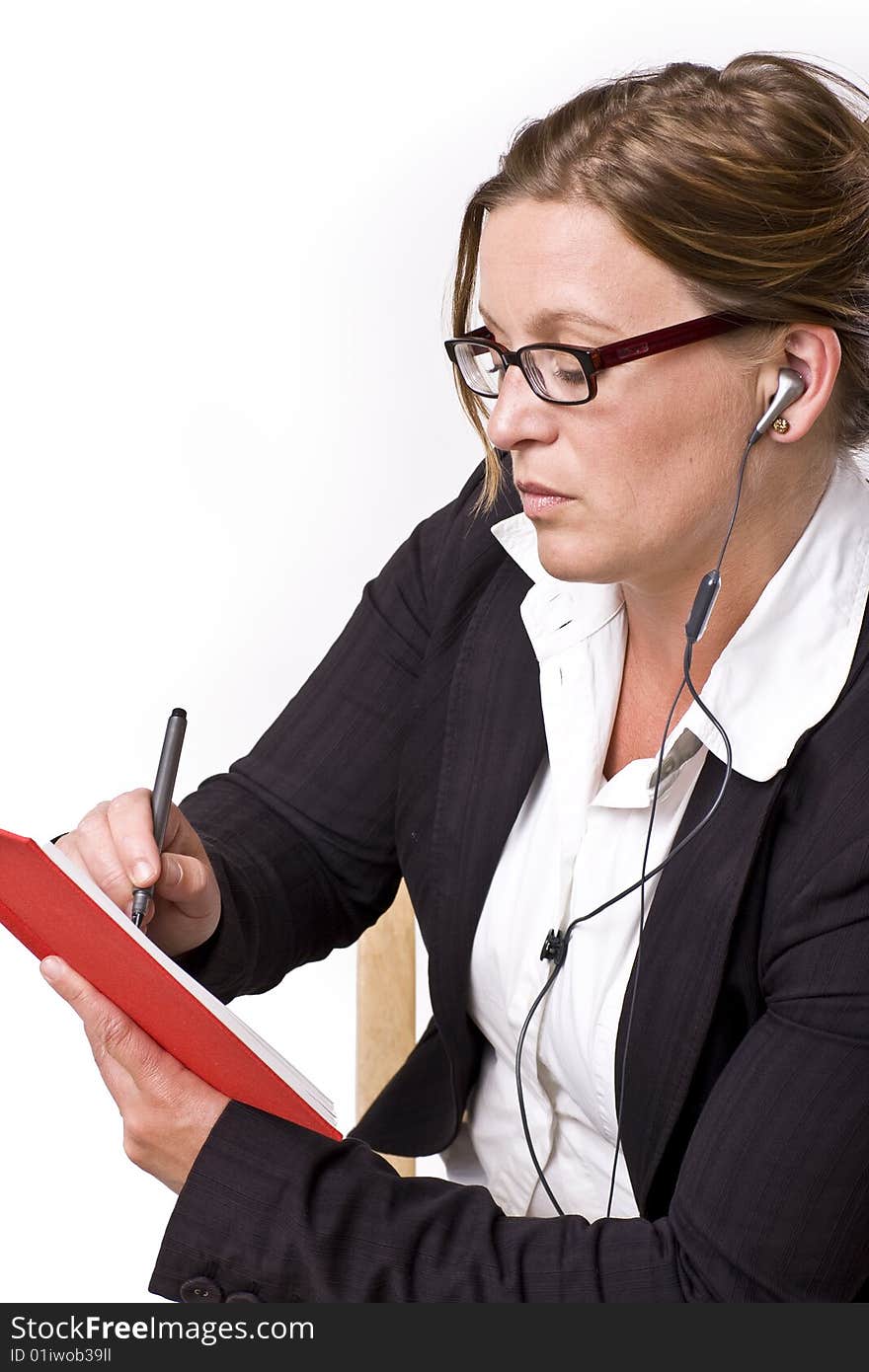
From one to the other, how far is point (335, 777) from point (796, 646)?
18.0 inches

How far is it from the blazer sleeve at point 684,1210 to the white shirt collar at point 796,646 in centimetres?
9

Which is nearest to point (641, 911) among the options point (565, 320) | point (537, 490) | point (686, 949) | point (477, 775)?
point (686, 949)

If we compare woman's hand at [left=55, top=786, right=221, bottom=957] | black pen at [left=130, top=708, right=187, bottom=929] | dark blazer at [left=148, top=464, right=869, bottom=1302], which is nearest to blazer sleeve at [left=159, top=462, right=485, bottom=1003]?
dark blazer at [left=148, top=464, right=869, bottom=1302]

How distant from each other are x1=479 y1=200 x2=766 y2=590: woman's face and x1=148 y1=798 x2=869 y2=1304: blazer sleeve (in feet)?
0.82

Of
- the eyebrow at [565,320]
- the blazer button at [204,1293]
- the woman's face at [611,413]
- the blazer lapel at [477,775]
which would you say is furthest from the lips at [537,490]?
the blazer button at [204,1293]

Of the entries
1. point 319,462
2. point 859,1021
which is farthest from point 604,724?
point 319,462

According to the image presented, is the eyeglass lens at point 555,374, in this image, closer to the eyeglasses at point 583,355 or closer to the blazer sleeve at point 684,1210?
the eyeglasses at point 583,355

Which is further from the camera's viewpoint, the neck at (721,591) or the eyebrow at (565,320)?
the neck at (721,591)

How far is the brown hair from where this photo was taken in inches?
43.8

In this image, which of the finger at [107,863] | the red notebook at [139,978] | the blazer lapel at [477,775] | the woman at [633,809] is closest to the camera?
the red notebook at [139,978]

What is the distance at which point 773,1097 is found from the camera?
108 cm

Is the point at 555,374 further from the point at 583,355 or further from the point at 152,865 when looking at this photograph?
the point at 152,865

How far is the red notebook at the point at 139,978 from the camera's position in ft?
3.19

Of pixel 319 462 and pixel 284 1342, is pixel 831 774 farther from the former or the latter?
pixel 319 462
